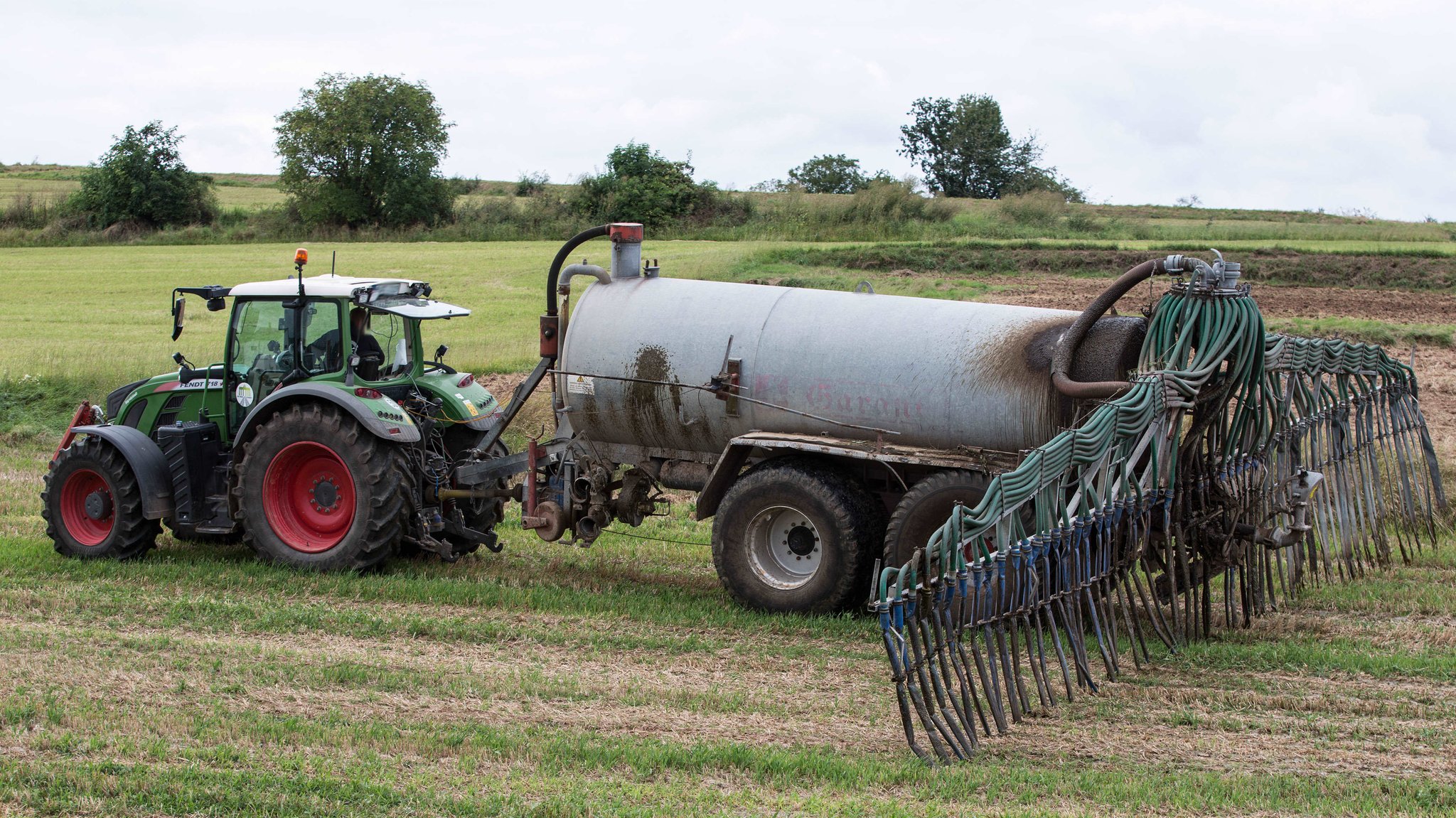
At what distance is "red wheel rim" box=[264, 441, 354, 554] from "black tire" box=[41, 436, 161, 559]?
3.36 ft

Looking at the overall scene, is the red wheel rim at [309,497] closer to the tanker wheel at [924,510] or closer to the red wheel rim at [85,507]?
the red wheel rim at [85,507]

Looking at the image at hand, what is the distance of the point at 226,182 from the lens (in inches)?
2625

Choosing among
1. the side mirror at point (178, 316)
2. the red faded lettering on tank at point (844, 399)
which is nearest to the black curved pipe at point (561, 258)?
the red faded lettering on tank at point (844, 399)

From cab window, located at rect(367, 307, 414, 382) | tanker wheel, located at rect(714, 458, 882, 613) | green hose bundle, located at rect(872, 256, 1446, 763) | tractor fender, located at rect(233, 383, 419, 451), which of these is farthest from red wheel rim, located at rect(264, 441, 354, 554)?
green hose bundle, located at rect(872, 256, 1446, 763)

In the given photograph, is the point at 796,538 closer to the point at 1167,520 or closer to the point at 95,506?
the point at 1167,520

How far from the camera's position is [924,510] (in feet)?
26.8

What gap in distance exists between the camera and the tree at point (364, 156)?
47.3 m

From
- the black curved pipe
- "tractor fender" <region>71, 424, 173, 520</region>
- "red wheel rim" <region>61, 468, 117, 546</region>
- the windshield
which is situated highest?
the black curved pipe

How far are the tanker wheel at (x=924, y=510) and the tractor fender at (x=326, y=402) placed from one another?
361 cm

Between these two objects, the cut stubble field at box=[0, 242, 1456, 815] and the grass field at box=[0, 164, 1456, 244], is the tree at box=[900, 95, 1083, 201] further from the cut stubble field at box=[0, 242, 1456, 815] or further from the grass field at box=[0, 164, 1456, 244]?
the cut stubble field at box=[0, 242, 1456, 815]

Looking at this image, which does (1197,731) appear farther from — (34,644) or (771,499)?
(34,644)

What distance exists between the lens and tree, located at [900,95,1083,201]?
5613 cm

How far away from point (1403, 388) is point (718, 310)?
524 centimetres

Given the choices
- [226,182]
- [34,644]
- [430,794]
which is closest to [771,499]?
[430,794]
